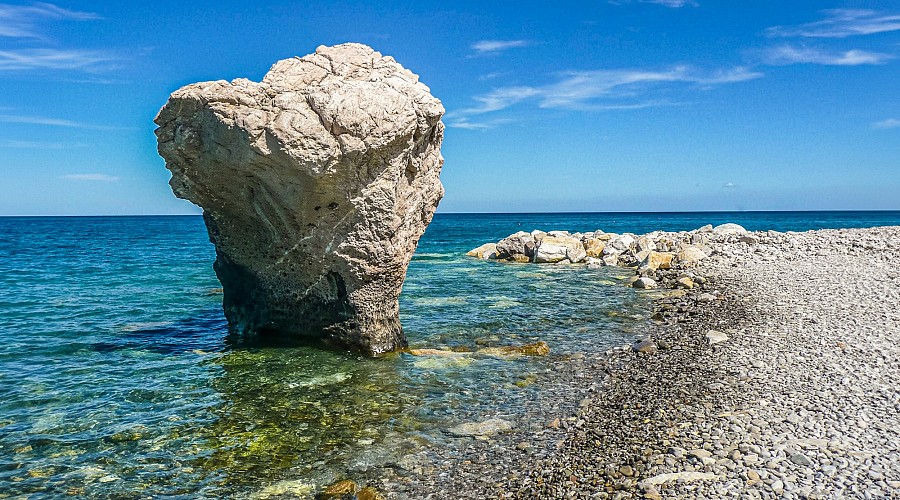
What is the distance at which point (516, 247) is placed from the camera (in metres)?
39.8

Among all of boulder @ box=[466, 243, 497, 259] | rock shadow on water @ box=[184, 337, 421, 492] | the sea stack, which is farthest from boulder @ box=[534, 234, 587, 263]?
rock shadow on water @ box=[184, 337, 421, 492]

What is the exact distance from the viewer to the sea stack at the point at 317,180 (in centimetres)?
1206

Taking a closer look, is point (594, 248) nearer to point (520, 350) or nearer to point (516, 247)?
point (516, 247)

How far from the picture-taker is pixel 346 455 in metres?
8.92

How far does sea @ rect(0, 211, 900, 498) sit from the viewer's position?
8477 millimetres

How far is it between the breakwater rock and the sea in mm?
8776

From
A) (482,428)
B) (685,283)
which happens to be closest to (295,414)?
(482,428)

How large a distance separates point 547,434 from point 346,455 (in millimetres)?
3179

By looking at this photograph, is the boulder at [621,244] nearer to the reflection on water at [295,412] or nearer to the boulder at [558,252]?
the boulder at [558,252]

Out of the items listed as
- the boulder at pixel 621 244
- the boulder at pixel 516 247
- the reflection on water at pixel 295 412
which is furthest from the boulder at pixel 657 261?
the reflection on water at pixel 295 412

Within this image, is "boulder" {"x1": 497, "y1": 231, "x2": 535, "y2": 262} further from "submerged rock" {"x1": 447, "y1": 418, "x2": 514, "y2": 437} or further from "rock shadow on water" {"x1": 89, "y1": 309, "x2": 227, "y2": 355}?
"submerged rock" {"x1": 447, "y1": 418, "x2": 514, "y2": 437}

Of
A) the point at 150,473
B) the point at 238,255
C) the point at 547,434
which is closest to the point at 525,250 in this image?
the point at 238,255

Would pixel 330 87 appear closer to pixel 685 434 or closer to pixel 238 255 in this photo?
pixel 238 255

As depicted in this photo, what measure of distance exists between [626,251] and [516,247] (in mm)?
7195
